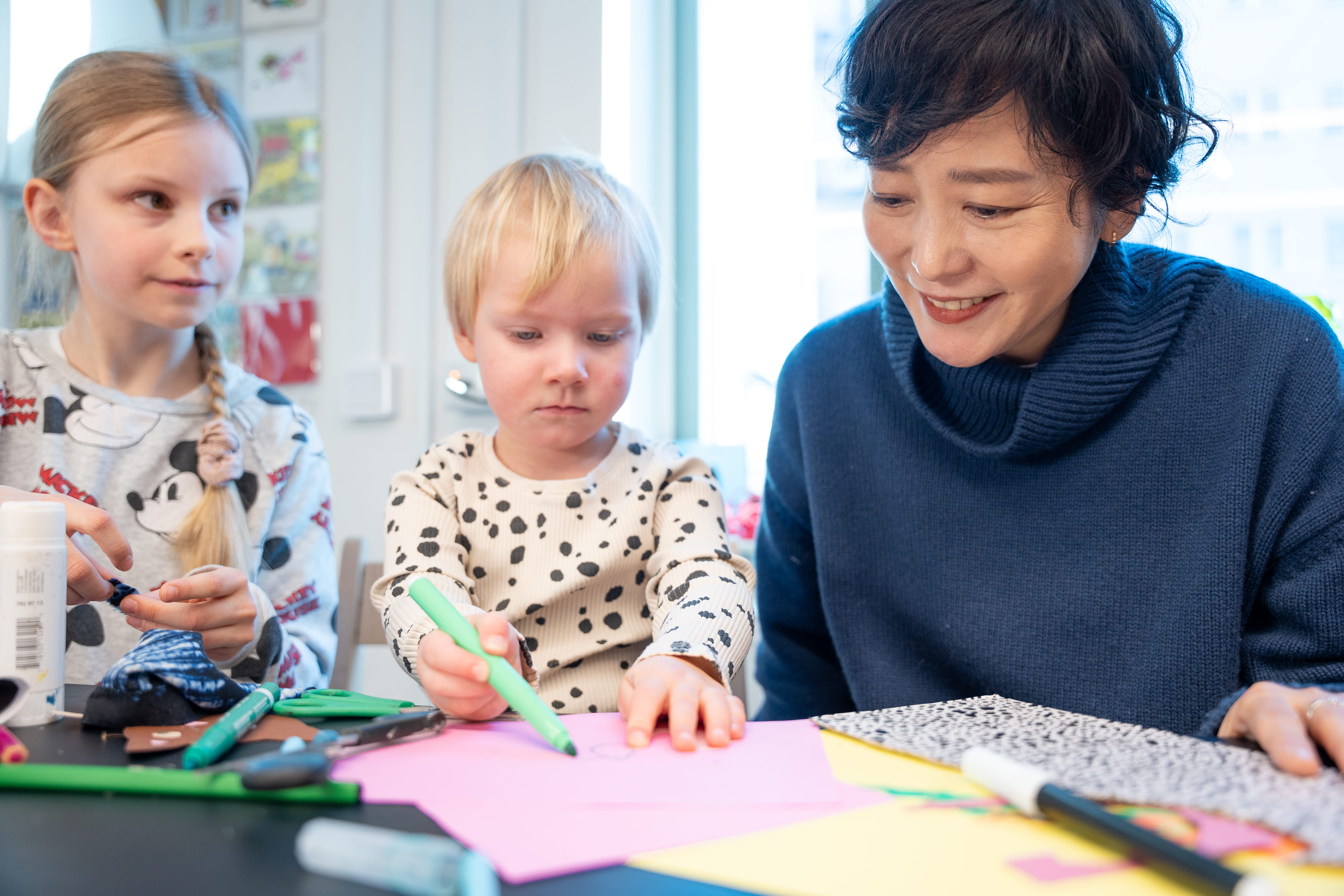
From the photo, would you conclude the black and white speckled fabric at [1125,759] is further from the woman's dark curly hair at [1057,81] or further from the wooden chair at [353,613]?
the wooden chair at [353,613]

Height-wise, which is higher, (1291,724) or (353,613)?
(1291,724)

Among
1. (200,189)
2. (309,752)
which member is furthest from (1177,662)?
(200,189)

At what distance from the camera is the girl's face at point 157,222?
42.1 inches

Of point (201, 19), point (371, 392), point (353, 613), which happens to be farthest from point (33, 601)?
point (201, 19)

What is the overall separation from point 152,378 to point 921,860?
1.11 m

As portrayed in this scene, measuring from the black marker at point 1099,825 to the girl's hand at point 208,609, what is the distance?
23.2 inches

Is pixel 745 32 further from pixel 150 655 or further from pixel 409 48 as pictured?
pixel 150 655

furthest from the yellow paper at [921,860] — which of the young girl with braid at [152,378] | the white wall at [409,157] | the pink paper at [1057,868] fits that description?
the white wall at [409,157]

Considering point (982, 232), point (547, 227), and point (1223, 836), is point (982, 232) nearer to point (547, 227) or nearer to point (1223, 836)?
point (547, 227)

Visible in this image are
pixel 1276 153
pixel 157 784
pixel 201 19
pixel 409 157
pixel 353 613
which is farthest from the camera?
pixel 201 19

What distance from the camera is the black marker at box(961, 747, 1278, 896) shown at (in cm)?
34

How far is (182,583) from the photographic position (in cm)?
78

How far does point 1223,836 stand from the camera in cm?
40

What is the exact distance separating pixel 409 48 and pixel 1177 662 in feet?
5.89
